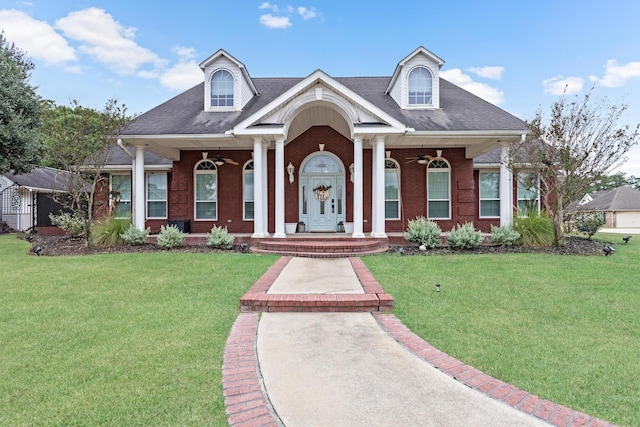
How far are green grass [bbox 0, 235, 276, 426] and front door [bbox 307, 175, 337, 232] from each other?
629 cm

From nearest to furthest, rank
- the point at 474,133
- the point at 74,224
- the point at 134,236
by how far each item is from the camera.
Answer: the point at 134,236
the point at 474,133
the point at 74,224

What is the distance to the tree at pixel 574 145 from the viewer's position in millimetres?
9570

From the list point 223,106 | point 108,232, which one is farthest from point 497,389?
point 223,106

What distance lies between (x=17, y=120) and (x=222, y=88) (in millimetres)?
9283

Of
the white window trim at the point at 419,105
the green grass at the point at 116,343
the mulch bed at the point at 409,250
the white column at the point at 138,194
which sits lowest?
the green grass at the point at 116,343

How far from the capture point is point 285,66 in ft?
76.7

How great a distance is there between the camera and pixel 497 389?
112 inches

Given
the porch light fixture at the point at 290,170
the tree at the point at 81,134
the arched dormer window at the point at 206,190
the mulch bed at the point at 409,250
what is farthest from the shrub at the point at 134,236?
the porch light fixture at the point at 290,170

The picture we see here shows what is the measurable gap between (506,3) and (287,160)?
10527mm

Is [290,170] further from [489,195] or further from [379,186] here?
[489,195]

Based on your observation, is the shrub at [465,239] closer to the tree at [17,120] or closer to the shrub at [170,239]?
the shrub at [170,239]

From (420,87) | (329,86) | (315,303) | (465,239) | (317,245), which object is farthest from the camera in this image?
(420,87)

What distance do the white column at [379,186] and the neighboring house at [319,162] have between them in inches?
26.5

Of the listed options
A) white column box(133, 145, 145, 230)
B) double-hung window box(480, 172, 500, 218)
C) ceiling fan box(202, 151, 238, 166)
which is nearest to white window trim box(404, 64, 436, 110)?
double-hung window box(480, 172, 500, 218)
